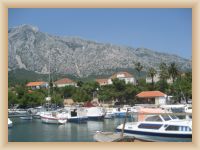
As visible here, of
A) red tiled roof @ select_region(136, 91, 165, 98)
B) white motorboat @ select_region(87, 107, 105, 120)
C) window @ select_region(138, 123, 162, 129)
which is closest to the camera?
window @ select_region(138, 123, 162, 129)

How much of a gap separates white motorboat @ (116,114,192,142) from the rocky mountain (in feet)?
74.6

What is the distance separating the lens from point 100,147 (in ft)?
21.7

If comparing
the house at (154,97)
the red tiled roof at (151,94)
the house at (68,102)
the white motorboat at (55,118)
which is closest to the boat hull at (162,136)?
the white motorboat at (55,118)

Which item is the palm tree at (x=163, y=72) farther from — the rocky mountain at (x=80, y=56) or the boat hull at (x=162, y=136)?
the boat hull at (x=162, y=136)

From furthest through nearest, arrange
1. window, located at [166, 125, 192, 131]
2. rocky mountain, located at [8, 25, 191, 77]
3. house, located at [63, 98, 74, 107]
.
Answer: rocky mountain, located at [8, 25, 191, 77] → house, located at [63, 98, 74, 107] → window, located at [166, 125, 192, 131]

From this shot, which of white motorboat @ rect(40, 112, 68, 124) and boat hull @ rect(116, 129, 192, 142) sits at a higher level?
boat hull @ rect(116, 129, 192, 142)

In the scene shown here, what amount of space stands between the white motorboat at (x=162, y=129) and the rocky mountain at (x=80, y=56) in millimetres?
22734

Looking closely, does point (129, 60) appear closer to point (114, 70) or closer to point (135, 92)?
point (114, 70)

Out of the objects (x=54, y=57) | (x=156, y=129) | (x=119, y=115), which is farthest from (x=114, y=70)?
(x=156, y=129)

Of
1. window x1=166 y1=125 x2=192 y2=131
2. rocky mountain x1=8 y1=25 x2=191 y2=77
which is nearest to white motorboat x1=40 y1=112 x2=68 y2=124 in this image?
window x1=166 y1=125 x2=192 y2=131

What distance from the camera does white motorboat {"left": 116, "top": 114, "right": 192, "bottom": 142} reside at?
A: 11.8m

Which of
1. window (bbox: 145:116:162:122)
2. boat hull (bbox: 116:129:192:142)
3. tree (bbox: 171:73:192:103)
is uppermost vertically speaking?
tree (bbox: 171:73:192:103)

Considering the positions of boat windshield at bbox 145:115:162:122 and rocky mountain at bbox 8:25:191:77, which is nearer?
boat windshield at bbox 145:115:162:122

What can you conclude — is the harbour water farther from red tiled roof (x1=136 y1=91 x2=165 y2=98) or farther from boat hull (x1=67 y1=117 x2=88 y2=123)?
red tiled roof (x1=136 y1=91 x2=165 y2=98)
